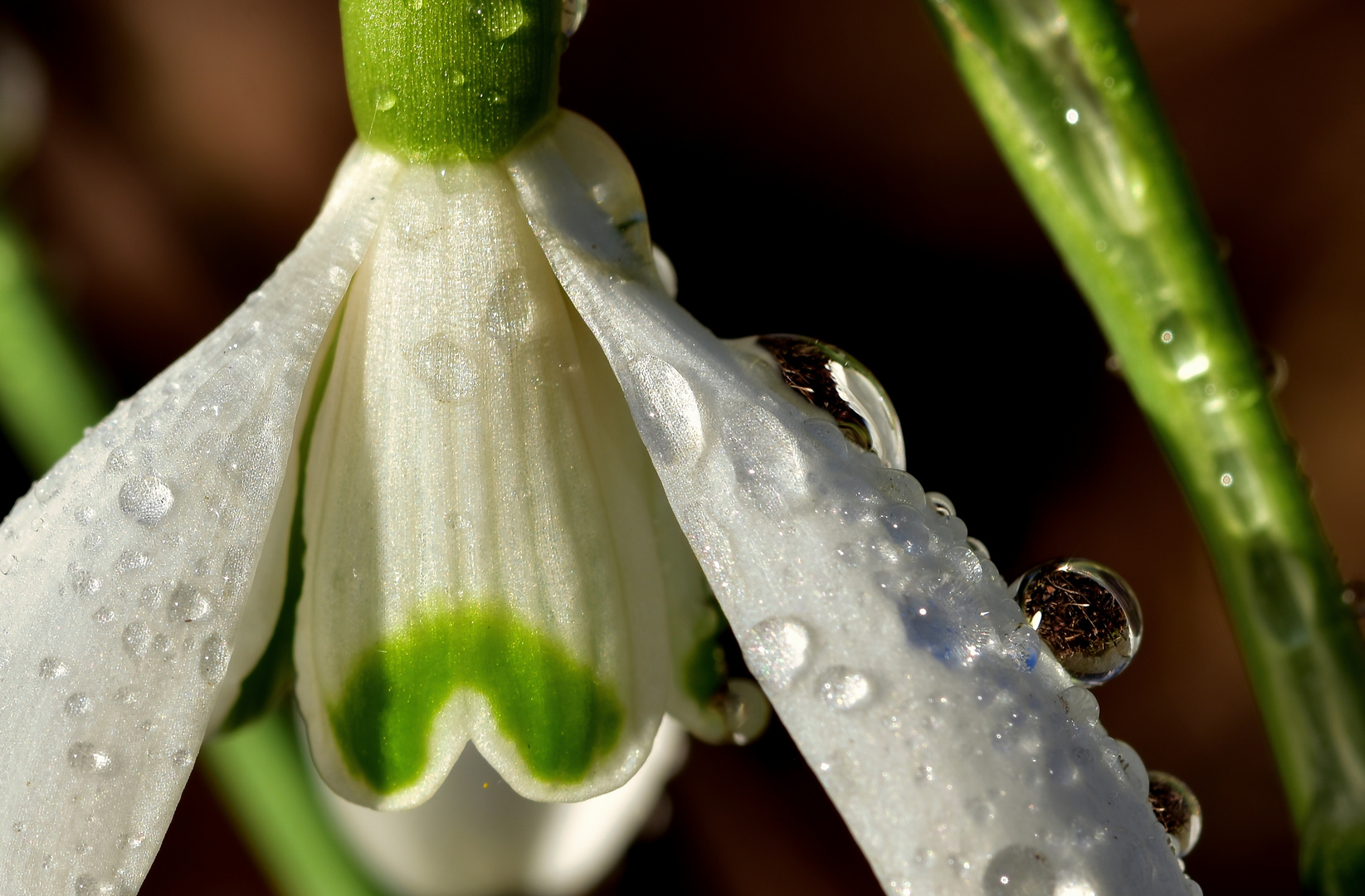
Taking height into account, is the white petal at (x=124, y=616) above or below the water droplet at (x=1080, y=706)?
above

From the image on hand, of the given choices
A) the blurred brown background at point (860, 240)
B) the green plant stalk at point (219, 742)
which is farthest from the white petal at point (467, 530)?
the blurred brown background at point (860, 240)

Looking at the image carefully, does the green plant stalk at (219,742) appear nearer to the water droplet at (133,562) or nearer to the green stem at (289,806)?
the green stem at (289,806)

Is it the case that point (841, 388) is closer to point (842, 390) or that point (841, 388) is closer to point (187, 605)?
point (842, 390)

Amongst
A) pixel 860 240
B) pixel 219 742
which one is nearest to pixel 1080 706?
pixel 219 742

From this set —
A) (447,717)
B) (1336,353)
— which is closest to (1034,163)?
(447,717)

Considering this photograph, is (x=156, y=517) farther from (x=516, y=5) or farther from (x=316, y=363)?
(x=516, y=5)

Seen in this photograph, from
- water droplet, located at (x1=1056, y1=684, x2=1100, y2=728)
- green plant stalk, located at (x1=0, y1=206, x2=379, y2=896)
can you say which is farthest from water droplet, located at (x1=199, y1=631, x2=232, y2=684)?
green plant stalk, located at (x1=0, y1=206, x2=379, y2=896)
